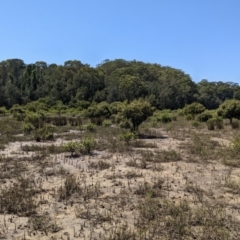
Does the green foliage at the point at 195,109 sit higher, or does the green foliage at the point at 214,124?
the green foliage at the point at 195,109

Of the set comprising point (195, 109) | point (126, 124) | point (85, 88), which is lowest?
point (126, 124)

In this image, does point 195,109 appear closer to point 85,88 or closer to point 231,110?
point 231,110

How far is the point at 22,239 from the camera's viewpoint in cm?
504

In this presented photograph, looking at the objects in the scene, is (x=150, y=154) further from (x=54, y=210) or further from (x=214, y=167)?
(x=54, y=210)

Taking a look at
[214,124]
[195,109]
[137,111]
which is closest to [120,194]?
[137,111]

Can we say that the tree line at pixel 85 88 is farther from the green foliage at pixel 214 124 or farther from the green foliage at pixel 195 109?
the green foliage at pixel 214 124

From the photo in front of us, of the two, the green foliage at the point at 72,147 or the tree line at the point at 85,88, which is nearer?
the green foliage at the point at 72,147

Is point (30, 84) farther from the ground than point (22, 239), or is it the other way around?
point (30, 84)

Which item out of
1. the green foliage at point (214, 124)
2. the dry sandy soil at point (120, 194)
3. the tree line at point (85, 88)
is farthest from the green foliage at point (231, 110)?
the tree line at point (85, 88)

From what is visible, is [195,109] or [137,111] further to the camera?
[195,109]

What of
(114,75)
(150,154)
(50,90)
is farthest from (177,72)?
(150,154)

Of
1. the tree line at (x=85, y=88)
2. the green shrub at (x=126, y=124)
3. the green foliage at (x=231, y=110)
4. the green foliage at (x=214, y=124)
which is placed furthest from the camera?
the tree line at (x=85, y=88)

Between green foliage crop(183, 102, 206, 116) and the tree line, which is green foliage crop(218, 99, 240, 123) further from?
the tree line

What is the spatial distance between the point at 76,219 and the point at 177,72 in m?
83.7
